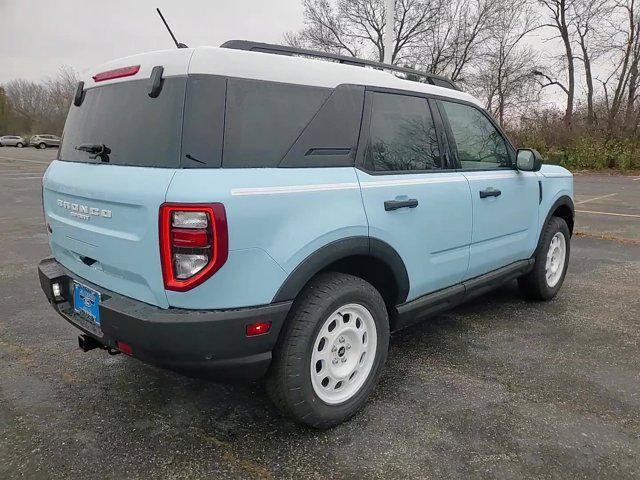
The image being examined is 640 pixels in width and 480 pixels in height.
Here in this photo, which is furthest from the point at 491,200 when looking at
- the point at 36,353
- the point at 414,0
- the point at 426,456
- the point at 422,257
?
the point at 414,0

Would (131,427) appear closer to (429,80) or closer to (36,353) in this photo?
(36,353)

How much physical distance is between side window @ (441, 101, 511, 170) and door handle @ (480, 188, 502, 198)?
0.18 metres

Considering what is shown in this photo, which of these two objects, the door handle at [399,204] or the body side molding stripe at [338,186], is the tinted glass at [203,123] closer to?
the body side molding stripe at [338,186]

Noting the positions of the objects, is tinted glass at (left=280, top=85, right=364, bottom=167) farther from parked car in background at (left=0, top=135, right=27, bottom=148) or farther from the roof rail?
parked car in background at (left=0, top=135, right=27, bottom=148)

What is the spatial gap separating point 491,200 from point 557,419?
1.54 m

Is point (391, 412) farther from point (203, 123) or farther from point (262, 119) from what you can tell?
point (203, 123)

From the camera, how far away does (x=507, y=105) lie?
34.0m

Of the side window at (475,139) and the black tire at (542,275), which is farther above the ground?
the side window at (475,139)

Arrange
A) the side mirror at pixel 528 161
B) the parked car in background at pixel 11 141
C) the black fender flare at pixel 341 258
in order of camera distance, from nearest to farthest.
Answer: the black fender flare at pixel 341 258 < the side mirror at pixel 528 161 < the parked car in background at pixel 11 141

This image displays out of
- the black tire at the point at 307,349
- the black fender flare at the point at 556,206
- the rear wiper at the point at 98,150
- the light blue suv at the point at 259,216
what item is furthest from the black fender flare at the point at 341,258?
the black fender flare at the point at 556,206

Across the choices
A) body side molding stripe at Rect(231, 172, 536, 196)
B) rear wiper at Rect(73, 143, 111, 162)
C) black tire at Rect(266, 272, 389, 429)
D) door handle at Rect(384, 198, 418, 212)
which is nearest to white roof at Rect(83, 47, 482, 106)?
rear wiper at Rect(73, 143, 111, 162)

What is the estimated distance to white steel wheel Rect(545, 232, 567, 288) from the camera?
4529 mm

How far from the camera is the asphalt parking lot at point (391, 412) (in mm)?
2262

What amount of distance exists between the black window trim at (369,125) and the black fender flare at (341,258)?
412mm
